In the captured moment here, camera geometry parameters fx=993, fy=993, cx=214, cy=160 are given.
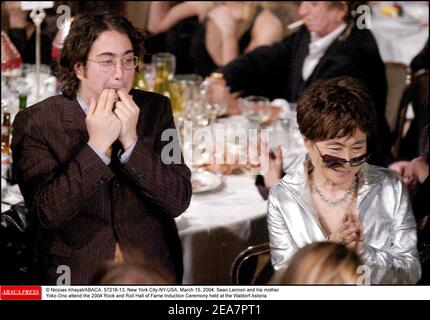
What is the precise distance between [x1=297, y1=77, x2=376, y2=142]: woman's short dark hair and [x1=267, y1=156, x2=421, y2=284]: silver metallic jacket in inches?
4.2

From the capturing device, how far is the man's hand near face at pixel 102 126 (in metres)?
2.42

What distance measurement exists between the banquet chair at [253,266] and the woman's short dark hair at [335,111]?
1.15 feet

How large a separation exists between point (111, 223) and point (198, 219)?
13.9 inches

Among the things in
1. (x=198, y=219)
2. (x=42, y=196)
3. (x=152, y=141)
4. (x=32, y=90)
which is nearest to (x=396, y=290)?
(x=198, y=219)

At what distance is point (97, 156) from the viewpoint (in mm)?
2410

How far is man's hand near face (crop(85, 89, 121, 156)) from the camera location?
242cm

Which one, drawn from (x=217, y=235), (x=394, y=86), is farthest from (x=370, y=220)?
(x=394, y=86)

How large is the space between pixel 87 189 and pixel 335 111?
65cm

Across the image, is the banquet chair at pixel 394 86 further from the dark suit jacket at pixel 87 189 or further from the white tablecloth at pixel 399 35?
the white tablecloth at pixel 399 35

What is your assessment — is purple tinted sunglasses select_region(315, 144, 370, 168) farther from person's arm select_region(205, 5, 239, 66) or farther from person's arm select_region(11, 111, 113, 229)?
person's arm select_region(205, 5, 239, 66)

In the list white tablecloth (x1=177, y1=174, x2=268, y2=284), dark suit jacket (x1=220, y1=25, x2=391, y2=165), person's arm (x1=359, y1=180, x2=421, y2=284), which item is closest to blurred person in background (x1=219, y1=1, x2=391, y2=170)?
dark suit jacket (x1=220, y1=25, x2=391, y2=165)

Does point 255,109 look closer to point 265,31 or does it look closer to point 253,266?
point 253,266

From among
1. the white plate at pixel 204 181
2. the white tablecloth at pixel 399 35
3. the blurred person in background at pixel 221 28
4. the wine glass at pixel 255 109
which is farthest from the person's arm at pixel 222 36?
the white tablecloth at pixel 399 35

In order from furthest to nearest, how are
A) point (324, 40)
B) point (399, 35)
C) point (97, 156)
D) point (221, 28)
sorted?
1. point (399, 35)
2. point (221, 28)
3. point (324, 40)
4. point (97, 156)
